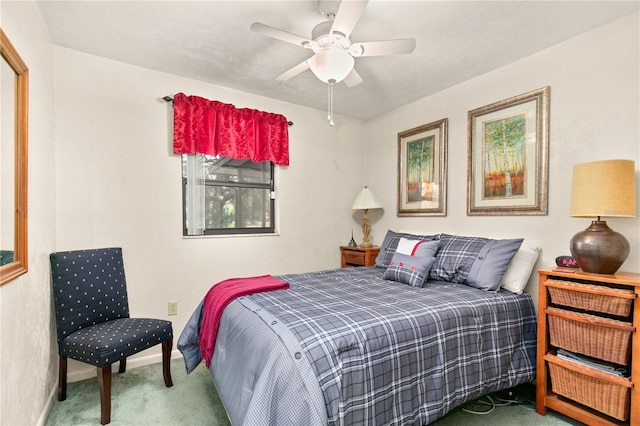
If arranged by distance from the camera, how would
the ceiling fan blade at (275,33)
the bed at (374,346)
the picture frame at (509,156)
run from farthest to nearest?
the picture frame at (509,156) < the ceiling fan blade at (275,33) < the bed at (374,346)

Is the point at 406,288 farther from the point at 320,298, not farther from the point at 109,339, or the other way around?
the point at 109,339

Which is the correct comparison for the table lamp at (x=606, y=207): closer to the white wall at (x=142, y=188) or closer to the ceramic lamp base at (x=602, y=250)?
the ceramic lamp base at (x=602, y=250)

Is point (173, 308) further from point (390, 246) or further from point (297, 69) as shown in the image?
point (297, 69)

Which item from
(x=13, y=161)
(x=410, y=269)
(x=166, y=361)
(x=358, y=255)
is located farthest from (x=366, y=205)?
(x=13, y=161)

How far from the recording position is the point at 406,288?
2275 millimetres

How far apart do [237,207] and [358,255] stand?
1.44 metres

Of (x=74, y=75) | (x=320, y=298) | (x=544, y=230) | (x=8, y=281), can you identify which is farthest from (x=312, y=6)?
(x=544, y=230)

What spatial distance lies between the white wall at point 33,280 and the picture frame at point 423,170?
10.1ft

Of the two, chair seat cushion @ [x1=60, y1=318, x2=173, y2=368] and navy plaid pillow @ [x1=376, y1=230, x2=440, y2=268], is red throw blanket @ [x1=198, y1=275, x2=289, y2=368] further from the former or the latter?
navy plaid pillow @ [x1=376, y1=230, x2=440, y2=268]

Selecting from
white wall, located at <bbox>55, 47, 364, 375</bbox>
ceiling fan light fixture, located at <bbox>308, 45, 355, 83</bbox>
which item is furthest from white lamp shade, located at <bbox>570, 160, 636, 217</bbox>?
white wall, located at <bbox>55, 47, 364, 375</bbox>

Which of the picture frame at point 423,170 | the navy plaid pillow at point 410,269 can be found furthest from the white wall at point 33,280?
the picture frame at point 423,170

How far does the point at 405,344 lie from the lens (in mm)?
1537

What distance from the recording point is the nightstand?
3.55 metres

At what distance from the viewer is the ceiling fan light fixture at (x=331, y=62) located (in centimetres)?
174
